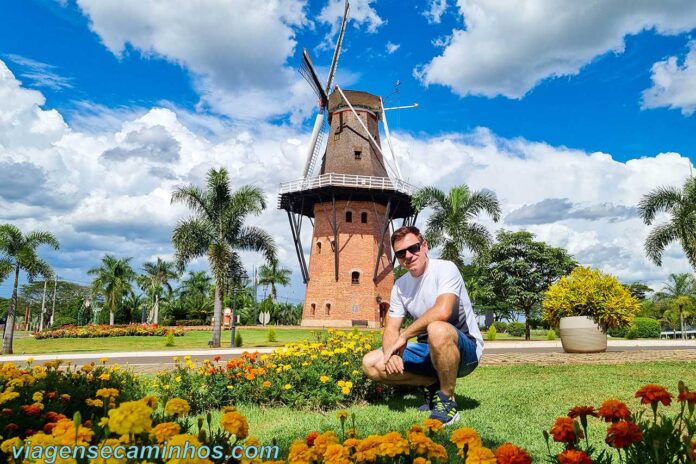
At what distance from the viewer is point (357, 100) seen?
33.7 metres

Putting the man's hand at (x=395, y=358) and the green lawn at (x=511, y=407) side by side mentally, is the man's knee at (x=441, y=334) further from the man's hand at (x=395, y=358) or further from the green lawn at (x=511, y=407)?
the green lawn at (x=511, y=407)

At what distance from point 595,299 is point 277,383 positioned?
8.43 metres

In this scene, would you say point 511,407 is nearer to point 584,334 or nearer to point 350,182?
point 584,334

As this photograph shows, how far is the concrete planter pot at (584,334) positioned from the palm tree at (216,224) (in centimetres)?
1324

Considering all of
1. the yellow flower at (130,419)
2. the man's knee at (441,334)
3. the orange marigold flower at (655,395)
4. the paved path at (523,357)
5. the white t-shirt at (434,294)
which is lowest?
the paved path at (523,357)

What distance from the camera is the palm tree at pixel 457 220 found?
21.4 m

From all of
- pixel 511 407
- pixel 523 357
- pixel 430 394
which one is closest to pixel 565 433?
pixel 430 394

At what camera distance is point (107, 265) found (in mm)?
45438

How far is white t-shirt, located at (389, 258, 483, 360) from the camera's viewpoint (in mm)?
3928

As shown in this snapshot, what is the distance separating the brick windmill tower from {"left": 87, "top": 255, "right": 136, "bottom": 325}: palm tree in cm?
2167

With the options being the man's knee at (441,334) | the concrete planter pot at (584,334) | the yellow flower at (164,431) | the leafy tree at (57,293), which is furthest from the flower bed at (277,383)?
the leafy tree at (57,293)

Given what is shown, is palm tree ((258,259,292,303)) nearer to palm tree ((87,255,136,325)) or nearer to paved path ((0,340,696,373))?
palm tree ((87,255,136,325))

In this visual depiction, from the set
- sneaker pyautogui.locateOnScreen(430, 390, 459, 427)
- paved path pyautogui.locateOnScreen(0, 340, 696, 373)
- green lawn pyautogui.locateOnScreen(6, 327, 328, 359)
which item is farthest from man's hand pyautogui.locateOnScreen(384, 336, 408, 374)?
green lawn pyautogui.locateOnScreen(6, 327, 328, 359)

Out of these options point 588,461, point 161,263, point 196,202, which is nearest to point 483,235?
point 196,202
